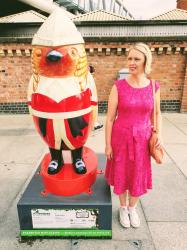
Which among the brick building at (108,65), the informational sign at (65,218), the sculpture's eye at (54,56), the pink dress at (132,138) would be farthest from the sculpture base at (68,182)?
the brick building at (108,65)

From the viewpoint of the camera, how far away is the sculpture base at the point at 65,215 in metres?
2.26

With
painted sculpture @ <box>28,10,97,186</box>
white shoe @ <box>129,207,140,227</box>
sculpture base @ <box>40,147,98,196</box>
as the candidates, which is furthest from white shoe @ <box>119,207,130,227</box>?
painted sculpture @ <box>28,10,97,186</box>

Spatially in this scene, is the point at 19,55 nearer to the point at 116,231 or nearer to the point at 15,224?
the point at 15,224

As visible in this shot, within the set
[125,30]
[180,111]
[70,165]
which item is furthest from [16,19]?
Result: [70,165]

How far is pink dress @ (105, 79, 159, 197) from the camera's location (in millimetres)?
2082

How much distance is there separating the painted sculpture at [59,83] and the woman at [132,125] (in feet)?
1.02

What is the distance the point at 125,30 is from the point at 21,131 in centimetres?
536

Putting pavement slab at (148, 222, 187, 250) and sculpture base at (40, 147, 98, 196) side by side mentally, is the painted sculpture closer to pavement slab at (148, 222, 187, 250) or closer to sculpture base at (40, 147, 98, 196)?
sculpture base at (40, 147, 98, 196)

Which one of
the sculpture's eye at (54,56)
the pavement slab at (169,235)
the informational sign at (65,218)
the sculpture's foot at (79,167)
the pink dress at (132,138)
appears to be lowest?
the pavement slab at (169,235)

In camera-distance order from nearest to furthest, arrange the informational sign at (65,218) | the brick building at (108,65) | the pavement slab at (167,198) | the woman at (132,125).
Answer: the woman at (132,125)
the informational sign at (65,218)
the pavement slab at (167,198)
the brick building at (108,65)

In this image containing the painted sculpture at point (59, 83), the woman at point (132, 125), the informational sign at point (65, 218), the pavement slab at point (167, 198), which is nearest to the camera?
the woman at point (132, 125)

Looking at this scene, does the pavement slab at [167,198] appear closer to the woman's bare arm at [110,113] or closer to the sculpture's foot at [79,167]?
the sculpture's foot at [79,167]

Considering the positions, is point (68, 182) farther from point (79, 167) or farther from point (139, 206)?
point (139, 206)

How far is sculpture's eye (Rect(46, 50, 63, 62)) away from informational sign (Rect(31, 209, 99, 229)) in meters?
1.33
